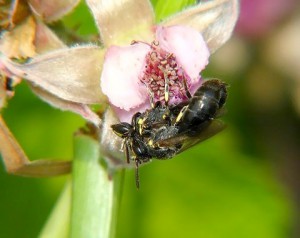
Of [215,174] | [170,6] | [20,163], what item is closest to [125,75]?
[170,6]

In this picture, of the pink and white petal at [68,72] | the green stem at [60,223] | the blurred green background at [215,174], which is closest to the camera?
the pink and white petal at [68,72]

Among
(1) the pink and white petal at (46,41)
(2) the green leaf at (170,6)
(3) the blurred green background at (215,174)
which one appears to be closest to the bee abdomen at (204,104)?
(2) the green leaf at (170,6)

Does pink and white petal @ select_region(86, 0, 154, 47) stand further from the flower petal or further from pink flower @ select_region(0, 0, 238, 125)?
the flower petal

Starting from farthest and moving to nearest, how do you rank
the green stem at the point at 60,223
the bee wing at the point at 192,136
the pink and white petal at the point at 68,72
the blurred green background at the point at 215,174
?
A: the blurred green background at the point at 215,174, the green stem at the point at 60,223, the bee wing at the point at 192,136, the pink and white petal at the point at 68,72

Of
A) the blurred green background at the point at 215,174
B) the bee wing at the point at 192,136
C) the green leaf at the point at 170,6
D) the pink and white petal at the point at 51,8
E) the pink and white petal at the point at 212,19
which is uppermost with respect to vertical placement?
the blurred green background at the point at 215,174

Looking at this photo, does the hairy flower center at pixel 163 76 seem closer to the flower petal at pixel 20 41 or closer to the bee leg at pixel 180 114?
the bee leg at pixel 180 114
